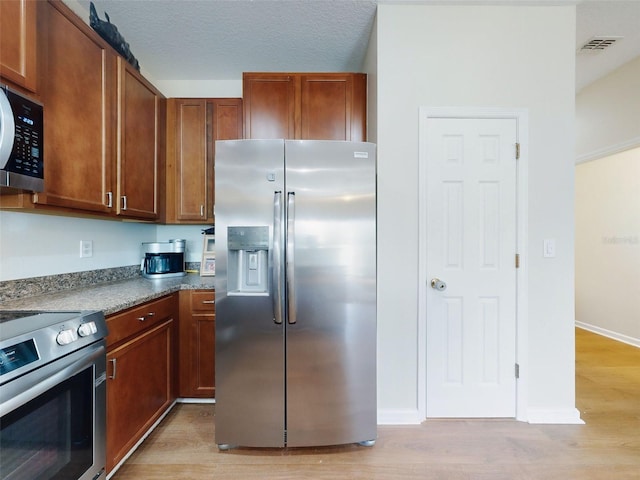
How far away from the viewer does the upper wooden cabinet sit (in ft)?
7.88

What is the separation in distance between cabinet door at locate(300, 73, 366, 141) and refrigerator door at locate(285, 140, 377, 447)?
0.68m

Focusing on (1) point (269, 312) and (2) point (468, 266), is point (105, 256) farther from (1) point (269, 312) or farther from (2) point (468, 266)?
(2) point (468, 266)

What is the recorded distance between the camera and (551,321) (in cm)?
208

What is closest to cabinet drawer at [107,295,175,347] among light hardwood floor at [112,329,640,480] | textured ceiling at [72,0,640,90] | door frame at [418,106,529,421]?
light hardwood floor at [112,329,640,480]

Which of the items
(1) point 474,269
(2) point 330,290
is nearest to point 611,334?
(1) point 474,269

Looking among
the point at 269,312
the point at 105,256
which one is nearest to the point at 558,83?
the point at 269,312

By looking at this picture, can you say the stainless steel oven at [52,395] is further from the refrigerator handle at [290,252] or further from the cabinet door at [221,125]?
the cabinet door at [221,125]

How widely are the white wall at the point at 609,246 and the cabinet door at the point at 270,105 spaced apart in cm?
404

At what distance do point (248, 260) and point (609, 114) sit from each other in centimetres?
389

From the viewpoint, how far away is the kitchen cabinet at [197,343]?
2229mm

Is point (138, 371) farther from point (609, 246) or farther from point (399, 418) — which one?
point (609, 246)

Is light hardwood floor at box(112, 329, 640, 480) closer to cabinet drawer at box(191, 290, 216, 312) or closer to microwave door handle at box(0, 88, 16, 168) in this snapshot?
cabinet drawer at box(191, 290, 216, 312)

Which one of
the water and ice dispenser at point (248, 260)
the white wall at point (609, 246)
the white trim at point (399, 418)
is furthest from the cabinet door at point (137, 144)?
the white wall at point (609, 246)

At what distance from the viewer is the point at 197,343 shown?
7.34 ft
